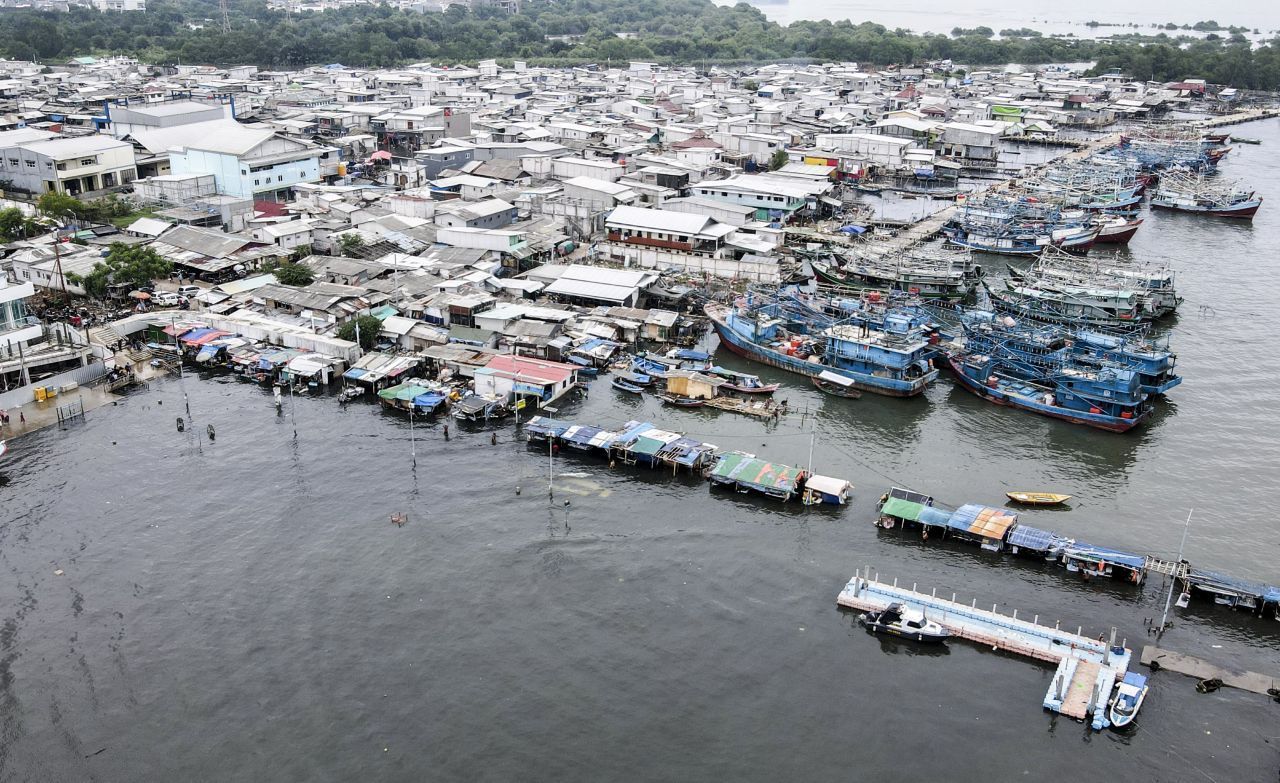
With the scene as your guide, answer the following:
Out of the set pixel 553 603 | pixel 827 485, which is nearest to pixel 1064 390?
pixel 827 485

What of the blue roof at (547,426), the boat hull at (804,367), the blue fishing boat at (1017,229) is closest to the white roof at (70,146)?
the blue roof at (547,426)

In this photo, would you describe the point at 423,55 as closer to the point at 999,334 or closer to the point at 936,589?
the point at 999,334

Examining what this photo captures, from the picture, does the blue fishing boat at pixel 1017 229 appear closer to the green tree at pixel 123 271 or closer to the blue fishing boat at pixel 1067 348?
the blue fishing boat at pixel 1067 348

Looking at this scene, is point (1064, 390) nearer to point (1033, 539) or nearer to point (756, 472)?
point (1033, 539)

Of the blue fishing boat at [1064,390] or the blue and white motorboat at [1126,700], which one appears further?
the blue fishing boat at [1064,390]

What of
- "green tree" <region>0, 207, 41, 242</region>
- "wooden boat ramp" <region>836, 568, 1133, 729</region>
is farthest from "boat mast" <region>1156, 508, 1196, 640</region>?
"green tree" <region>0, 207, 41, 242</region>

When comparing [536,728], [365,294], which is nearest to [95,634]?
[536,728]

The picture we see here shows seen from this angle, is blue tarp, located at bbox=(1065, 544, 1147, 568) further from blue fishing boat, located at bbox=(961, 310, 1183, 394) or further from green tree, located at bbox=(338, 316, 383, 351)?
green tree, located at bbox=(338, 316, 383, 351)
